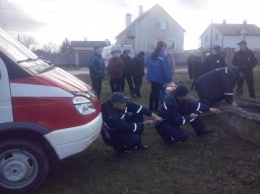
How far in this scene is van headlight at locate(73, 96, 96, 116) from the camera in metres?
4.07

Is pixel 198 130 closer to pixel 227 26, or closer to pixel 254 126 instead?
pixel 254 126

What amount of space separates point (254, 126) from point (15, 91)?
13.1ft

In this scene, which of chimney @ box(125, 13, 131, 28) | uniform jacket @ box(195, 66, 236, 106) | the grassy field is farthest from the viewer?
chimney @ box(125, 13, 131, 28)

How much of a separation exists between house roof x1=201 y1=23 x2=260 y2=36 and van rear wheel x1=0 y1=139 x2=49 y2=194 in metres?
51.1

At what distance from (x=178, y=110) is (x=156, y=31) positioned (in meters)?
40.1

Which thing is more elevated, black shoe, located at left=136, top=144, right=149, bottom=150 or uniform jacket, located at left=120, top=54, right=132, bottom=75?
uniform jacket, located at left=120, top=54, right=132, bottom=75

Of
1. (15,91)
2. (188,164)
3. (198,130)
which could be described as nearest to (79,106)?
(15,91)

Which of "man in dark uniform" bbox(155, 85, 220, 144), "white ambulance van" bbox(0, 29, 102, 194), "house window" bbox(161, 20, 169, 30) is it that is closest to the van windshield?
"white ambulance van" bbox(0, 29, 102, 194)

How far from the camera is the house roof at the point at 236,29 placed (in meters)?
51.6

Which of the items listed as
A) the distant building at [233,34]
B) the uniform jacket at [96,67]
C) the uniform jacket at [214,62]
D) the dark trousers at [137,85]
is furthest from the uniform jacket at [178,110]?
the distant building at [233,34]

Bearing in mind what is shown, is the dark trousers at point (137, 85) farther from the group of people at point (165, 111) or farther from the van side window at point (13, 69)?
the van side window at point (13, 69)

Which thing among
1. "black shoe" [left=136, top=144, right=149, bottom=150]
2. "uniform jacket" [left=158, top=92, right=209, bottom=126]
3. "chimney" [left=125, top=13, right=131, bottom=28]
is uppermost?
"chimney" [left=125, top=13, right=131, bottom=28]

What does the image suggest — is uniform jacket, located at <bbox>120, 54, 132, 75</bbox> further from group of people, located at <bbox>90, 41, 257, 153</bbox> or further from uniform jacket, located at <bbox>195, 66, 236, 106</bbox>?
uniform jacket, located at <bbox>195, 66, 236, 106</bbox>

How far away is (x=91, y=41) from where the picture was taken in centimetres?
5559
